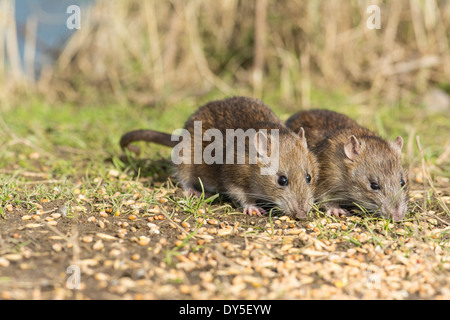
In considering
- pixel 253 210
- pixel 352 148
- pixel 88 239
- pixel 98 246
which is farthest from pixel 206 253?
pixel 352 148

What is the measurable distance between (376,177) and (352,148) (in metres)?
0.37

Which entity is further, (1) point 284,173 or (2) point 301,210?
(1) point 284,173

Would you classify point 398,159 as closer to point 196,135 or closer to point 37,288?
point 196,135

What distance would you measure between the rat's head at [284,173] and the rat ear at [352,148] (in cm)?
39

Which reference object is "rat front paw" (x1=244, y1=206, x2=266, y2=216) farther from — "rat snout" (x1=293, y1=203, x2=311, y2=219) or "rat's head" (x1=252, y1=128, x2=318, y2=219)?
"rat snout" (x1=293, y1=203, x2=311, y2=219)

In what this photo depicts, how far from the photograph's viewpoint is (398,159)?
489cm

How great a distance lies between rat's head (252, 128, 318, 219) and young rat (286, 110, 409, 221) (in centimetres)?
29

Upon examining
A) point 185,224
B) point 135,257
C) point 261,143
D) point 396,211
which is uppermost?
point 261,143

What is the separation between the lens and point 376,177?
187 inches

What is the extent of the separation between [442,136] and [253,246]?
4.80 meters

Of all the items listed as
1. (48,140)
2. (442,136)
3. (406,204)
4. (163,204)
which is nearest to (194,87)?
(48,140)

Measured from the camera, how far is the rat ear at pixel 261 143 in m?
4.71

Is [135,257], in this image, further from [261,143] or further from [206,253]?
[261,143]

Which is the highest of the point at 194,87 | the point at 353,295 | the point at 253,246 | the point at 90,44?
the point at 90,44
